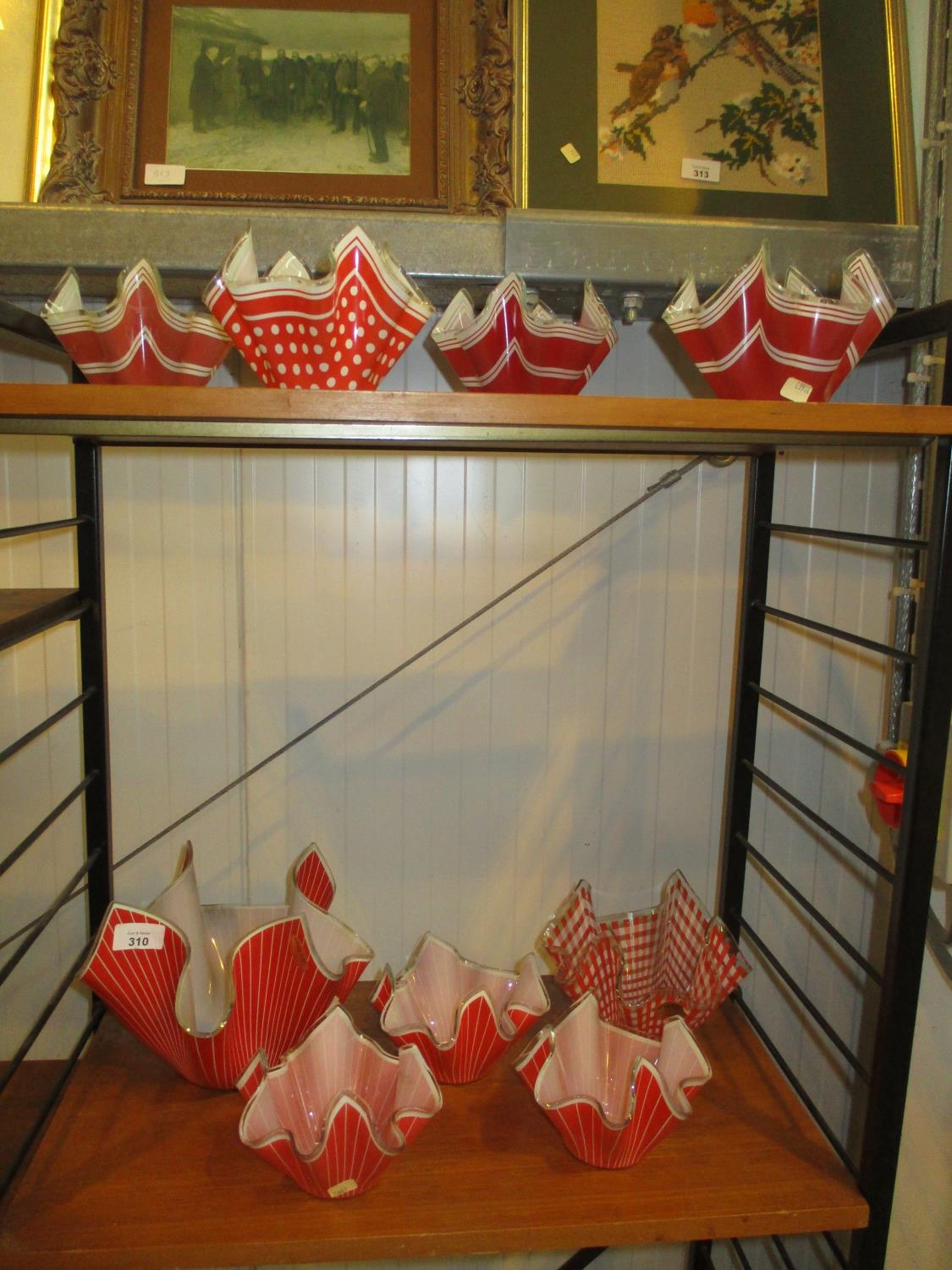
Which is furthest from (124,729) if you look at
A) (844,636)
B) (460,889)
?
(844,636)

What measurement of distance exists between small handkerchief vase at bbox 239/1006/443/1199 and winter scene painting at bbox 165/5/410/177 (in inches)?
43.0

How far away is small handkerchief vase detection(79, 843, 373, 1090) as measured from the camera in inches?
39.9

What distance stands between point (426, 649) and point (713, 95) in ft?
2.83

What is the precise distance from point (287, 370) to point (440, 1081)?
0.89 meters

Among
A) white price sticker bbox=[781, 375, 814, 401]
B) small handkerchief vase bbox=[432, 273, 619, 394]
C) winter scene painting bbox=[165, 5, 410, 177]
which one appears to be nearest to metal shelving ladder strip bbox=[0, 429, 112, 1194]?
winter scene painting bbox=[165, 5, 410, 177]

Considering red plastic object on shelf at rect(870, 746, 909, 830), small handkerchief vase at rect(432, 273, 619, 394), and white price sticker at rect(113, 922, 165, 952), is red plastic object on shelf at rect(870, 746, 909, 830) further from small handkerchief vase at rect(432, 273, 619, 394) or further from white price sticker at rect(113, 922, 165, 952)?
white price sticker at rect(113, 922, 165, 952)

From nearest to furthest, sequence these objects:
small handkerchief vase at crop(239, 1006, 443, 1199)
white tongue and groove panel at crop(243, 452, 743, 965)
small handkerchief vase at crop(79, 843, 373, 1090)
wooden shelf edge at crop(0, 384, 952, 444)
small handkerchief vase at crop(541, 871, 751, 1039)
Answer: wooden shelf edge at crop(0, 384, 952, 444)
small handkerchief vase at crop(239, 1006, 443, 1199)
small handkerchief vase at crop(79, 843, 373, 1090)
small handkerchief vase at crop(541, 871, 751, 1039)
white tongue and groove panel at crop(243, 452, 743, 965)

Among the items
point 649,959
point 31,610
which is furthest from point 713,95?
point 649,959

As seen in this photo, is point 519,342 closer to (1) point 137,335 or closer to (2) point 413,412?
(2) point 413,412

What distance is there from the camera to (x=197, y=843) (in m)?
1.39

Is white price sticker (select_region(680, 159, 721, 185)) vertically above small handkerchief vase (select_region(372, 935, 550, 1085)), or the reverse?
white price sticker (select_region(680, 159, 721, 185))

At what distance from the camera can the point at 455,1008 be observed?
1.22 m

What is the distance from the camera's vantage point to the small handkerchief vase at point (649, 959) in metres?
1.24

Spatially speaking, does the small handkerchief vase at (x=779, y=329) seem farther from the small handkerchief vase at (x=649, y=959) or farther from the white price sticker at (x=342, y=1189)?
the white price sticker at (x=342, y=1189)
